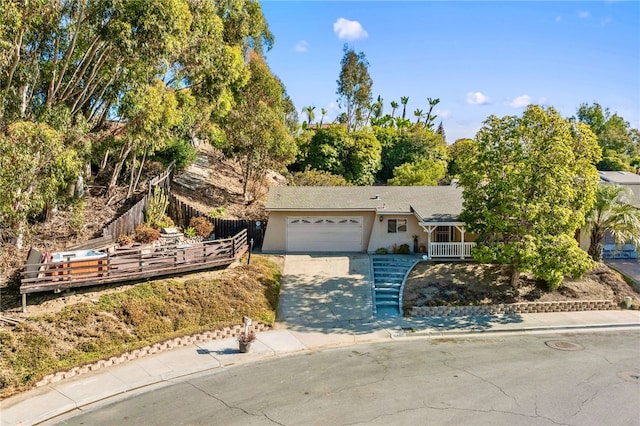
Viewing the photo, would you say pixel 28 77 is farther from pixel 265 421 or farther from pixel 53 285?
pixel 265 421

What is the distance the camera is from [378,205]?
25156 mm

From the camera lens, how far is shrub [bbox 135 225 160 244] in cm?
2252

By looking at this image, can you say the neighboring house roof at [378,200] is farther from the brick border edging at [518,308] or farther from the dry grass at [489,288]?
the brick border edging at [518,308]

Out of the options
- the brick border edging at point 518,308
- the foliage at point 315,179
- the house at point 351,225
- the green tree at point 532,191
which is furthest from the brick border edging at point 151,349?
the foliage at point 315,179

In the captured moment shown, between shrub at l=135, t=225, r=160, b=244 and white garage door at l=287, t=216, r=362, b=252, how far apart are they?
7.00 m

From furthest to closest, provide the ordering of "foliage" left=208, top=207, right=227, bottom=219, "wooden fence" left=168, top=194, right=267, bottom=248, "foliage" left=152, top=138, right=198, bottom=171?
"foliage" left=152, top=138, right=198, bottom=171 → "foliage" left=208, top=207, right=227, bottom=219 → "wooden fence" left=168, top=194, right=267, bottom=248

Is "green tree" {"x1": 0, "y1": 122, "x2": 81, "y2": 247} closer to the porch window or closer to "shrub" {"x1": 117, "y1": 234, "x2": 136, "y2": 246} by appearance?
"shrub" {"x1": 117, "y1": 234, "x2": 136, "y2": 246}

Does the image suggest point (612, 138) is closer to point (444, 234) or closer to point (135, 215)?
point (444, 234)

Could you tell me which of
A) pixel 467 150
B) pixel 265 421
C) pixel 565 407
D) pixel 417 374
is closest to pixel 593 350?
pixel 565 407

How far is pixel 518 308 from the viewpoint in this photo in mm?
19734

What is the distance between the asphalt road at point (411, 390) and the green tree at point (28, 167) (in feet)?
24.7

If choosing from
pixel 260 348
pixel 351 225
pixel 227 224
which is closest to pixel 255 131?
pixel 227 224

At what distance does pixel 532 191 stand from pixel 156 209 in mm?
19096

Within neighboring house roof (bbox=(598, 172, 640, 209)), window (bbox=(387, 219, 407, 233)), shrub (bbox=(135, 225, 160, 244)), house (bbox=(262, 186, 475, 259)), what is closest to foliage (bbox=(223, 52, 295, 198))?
house (bbox=(262, 186, 475, 259))
